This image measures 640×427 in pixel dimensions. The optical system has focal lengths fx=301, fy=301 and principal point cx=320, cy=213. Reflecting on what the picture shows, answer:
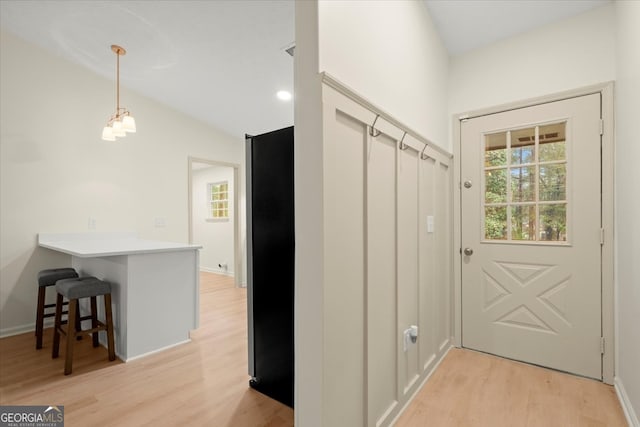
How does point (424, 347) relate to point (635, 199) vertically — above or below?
below

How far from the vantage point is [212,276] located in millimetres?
5934

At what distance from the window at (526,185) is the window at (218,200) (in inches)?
193

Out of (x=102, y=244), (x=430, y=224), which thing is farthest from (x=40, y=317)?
(x=430, y=224)

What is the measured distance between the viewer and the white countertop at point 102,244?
2.56 m

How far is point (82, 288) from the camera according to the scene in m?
2.29

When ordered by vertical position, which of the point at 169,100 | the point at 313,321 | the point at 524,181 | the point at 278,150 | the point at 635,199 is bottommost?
the point at 313,321

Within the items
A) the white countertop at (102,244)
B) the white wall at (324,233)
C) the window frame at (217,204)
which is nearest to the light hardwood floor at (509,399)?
the white wall at (324,233)

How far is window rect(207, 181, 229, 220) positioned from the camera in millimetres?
6219

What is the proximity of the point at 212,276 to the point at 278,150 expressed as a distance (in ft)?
15.6

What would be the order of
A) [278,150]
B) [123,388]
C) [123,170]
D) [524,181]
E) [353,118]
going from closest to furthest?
[353,118] → [278,150] → [123,388] → [524,181] → [123,170]

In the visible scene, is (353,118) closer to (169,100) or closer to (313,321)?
(313,321)

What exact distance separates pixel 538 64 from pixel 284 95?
2530mm

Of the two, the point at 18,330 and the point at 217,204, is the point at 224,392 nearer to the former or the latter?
the point at 18,330

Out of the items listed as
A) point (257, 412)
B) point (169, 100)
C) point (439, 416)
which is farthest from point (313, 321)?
point (169, 100)
